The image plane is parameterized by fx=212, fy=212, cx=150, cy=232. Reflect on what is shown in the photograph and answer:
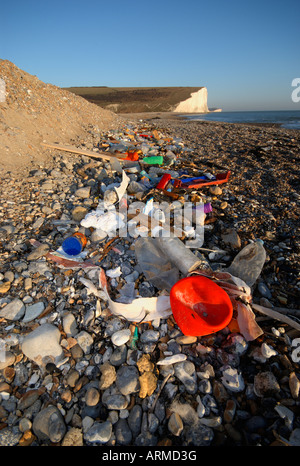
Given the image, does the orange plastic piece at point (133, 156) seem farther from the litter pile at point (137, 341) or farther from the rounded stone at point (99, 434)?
the rounded stone at point (99, 434)

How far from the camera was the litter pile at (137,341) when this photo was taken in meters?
1.25

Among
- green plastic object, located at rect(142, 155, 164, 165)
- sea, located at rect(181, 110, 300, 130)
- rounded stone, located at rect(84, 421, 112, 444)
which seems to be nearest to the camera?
rounded stone, located at rect(84, 421, 112, 444)

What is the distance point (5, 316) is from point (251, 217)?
3.21 meters

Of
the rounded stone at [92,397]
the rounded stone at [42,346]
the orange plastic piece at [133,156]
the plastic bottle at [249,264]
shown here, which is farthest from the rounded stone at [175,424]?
the orange plastic piece at [133,156]

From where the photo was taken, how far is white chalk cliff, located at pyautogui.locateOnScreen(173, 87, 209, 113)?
1829 inches

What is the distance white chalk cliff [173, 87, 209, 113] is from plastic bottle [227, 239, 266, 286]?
48.1m

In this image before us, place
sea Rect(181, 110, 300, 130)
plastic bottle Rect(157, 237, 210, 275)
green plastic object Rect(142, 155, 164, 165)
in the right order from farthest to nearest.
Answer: sea Rect(181, 110, 300, 130)
green plastic object Rect(142, 155, 164, 165)
plastic bottle Rect(157, 237, 210, 275)

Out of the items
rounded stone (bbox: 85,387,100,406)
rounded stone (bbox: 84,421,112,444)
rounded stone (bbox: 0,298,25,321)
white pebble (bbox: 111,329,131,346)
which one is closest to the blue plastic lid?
rounded stone (bbox: 0,298,25,321)

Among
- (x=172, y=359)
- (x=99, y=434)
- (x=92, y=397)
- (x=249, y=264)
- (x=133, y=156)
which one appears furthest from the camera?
(x=133, y=156)

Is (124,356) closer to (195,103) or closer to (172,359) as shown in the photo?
(172,359)

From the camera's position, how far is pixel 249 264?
2186mm

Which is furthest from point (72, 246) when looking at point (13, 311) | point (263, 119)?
point (263, 119)

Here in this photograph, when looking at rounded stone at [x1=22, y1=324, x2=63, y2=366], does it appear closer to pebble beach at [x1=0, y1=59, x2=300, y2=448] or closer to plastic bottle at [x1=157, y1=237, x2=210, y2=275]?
pebble beach at [x1=0, y1=59, x2=300, y2=448]

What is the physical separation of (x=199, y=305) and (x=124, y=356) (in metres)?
0.69
